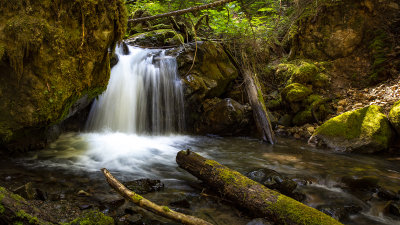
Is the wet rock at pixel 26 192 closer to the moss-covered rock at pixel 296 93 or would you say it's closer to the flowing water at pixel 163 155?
the flowing water at pixel 163 155

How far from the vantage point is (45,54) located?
3.60m

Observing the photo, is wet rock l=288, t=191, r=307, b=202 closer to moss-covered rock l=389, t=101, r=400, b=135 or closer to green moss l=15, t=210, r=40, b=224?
green moss l=15, t=210, r=40, b=224

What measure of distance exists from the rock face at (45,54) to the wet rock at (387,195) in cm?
490

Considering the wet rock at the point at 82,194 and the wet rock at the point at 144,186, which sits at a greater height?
the wet rock at the point at 82,194

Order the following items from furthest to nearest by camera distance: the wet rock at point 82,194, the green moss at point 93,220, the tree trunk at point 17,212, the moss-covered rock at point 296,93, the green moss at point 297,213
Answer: the moss-covered rock at point 296,93, the wet rock at point 82,194, the green moss at point 297,213, the green moss at point 93,220, the tree trunk at point 17,212

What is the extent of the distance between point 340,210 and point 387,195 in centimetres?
99

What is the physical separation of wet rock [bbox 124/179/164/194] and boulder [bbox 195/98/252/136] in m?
4.78

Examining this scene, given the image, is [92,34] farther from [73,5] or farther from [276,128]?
[276,128]

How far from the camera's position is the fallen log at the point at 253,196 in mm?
2330

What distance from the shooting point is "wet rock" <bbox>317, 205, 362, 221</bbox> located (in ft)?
9.62

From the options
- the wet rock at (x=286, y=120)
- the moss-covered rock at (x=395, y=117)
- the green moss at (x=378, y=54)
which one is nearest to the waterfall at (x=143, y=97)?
the wet rock at (x=286, y=120)

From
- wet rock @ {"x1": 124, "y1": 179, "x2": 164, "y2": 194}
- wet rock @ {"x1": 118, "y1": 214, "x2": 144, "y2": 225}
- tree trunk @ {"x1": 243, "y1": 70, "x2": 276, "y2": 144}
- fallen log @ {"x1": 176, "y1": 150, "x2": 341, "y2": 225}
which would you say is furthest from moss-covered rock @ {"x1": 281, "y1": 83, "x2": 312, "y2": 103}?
wet rock @ {"x1": 118, "y1": 214, "x2": 144, "y2": 225}

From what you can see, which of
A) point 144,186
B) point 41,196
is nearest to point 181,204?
point 144,186

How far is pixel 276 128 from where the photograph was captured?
859 centimetres
